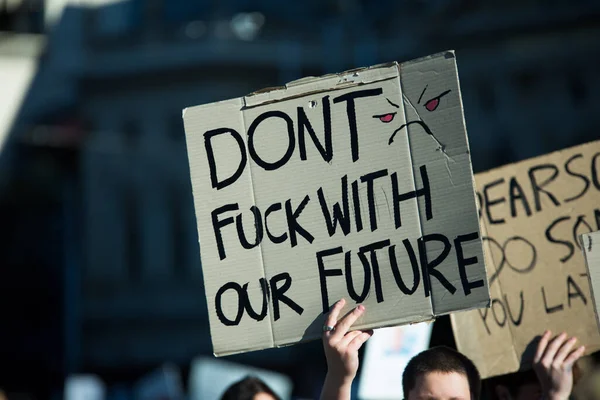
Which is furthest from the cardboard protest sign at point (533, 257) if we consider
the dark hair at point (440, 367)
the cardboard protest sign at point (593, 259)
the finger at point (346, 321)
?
the finger at point (346, 321)

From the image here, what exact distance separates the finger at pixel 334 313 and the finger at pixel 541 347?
0.90 m

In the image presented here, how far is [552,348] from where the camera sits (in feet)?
11.8

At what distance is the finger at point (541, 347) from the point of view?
3.58 meters

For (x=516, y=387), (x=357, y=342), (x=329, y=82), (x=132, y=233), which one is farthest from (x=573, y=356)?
(x=132, y=233)

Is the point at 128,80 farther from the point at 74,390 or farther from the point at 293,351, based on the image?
the point at 74,390

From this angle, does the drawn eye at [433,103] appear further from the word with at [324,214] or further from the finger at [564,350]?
the finger at [564,350]

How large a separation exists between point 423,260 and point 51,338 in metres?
16.3

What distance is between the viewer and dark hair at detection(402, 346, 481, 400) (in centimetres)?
332

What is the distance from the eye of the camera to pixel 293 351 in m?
17.2

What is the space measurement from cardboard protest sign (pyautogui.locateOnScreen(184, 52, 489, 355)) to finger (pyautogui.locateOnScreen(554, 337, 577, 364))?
2.34ft

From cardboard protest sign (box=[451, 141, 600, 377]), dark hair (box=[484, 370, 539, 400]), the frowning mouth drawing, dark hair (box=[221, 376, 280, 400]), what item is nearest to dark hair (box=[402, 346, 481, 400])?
cardboard protest sign (box=[451, 141, 600, 377])

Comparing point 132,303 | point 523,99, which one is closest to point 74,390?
point 132,303

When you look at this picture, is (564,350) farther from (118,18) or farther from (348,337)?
(118,18)

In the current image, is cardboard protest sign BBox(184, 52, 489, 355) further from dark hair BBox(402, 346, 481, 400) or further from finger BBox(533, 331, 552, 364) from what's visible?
finger BBox(533, 331, 552, 364)
